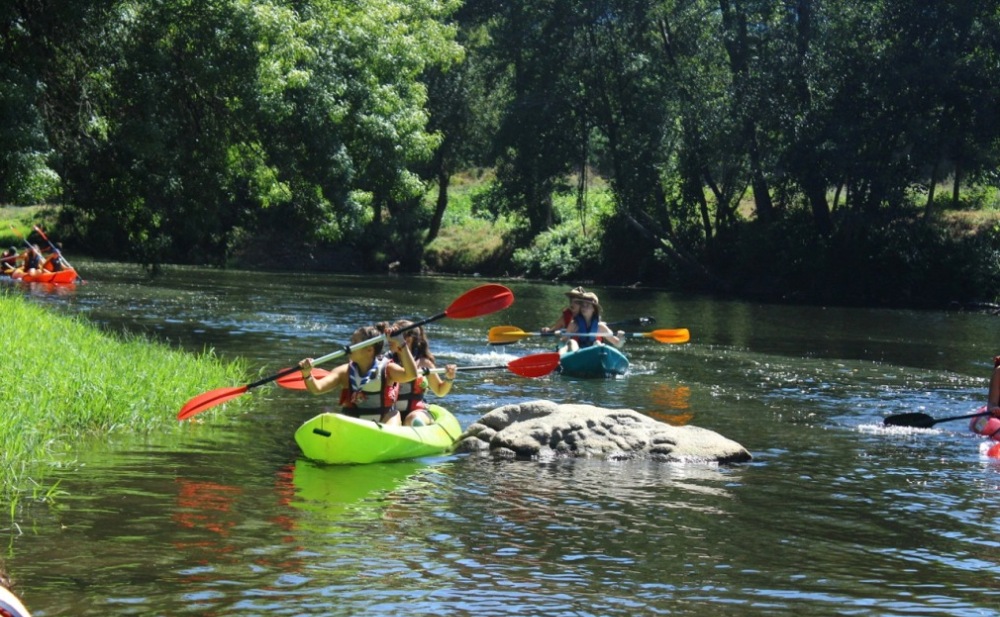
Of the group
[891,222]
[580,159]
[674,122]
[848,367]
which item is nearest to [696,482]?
[848,367]

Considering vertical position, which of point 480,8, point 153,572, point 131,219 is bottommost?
point 153,572

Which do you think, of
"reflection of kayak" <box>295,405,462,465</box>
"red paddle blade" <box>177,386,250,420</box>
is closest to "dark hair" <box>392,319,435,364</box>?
"reflection of kayak" <box>295,405,462,465</box>

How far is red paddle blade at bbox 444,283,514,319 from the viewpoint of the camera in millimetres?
11094

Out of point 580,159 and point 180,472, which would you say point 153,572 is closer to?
point 180,472

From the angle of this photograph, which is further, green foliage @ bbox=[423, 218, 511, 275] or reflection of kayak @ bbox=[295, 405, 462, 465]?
green foliage @ bbox=[423, 218, 511, 275]

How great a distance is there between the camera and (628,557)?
6.79m

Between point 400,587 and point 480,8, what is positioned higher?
point 480,8

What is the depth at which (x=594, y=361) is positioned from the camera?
52.4 feet

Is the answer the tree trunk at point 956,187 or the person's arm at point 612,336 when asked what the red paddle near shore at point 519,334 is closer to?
the person's arm at point 612,336

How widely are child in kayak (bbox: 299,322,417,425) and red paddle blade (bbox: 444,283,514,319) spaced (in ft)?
3.60

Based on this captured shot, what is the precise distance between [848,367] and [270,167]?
9219mm

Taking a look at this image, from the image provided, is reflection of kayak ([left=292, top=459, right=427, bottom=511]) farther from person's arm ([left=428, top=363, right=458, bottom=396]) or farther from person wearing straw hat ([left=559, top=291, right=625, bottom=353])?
person wearing straw hat ([left=559, top=291, right=625, bottom=353])

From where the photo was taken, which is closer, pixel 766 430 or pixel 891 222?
pixel 766 430

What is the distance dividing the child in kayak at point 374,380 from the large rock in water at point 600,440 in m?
0.74
